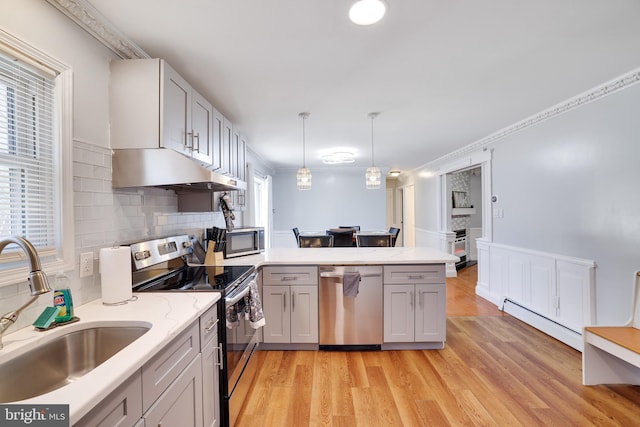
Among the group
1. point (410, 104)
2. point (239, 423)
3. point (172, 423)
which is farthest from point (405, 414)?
point (410, 104)

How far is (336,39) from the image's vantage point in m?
1.72

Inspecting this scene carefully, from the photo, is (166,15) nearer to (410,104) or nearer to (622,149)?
(410,104)

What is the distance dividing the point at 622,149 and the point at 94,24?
3626 mm

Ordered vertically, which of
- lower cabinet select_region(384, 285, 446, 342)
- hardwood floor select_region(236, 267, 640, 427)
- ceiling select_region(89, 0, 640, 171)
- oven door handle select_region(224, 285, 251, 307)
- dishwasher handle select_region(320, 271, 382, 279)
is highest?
ceiling select_region(89, 0, 640, 171)

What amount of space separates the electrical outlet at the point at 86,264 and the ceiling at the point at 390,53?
1.23 metres

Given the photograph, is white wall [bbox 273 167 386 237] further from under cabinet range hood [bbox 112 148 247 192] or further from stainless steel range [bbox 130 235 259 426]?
under cabinet range hood [bbox 112 148 247 192]

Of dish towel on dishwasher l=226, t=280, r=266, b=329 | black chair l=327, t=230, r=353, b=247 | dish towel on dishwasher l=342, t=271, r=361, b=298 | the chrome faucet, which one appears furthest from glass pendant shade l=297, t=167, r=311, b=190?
the chrome faucet

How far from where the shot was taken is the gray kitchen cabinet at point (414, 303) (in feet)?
8.64

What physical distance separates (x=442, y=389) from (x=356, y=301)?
91cm

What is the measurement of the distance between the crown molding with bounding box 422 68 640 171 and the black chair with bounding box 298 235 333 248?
258 cm

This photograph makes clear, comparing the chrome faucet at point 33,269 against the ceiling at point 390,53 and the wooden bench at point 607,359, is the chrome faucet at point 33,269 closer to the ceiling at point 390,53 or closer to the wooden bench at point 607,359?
the ceiling at point 390,53

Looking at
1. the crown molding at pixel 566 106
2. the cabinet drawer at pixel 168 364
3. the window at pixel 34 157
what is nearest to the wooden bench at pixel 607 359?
the crown molding at pixel 566 106

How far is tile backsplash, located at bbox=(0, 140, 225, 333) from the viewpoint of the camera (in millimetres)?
1180

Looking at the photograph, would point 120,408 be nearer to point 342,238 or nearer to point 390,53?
point 390,53
